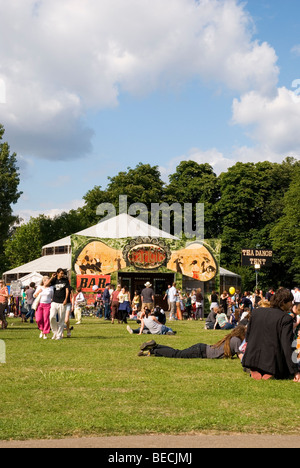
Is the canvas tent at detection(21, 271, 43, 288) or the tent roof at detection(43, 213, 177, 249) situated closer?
the canvas tent at detection(21, 271, 43, 288)

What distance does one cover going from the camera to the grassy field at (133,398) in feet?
20.7

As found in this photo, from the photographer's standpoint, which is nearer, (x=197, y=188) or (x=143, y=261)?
(x=143, y=261)

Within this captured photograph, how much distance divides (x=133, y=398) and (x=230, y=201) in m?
56.0

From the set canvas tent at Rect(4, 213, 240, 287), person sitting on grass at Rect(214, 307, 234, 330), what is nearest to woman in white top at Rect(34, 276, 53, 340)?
person sitting on grass at Rect(214, 307, 234, 330)

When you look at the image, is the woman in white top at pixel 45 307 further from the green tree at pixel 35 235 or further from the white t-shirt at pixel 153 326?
the green tree at pixel 35 235

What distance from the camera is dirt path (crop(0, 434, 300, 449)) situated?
5.55m

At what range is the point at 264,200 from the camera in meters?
64.7

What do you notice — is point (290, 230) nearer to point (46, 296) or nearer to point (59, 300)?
point (46, 296)

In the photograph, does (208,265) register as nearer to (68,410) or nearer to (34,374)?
(34,374)

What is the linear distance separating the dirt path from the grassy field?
9.3 inches

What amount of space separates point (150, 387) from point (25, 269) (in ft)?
146

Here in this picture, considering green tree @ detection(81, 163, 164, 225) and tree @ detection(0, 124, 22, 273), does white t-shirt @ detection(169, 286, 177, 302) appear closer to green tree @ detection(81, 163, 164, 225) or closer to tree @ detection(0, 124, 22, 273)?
tree @ detection(0, 124, 22, 273)

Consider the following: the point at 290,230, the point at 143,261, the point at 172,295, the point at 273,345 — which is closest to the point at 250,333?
the point at 273,345

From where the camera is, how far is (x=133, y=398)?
800cm
